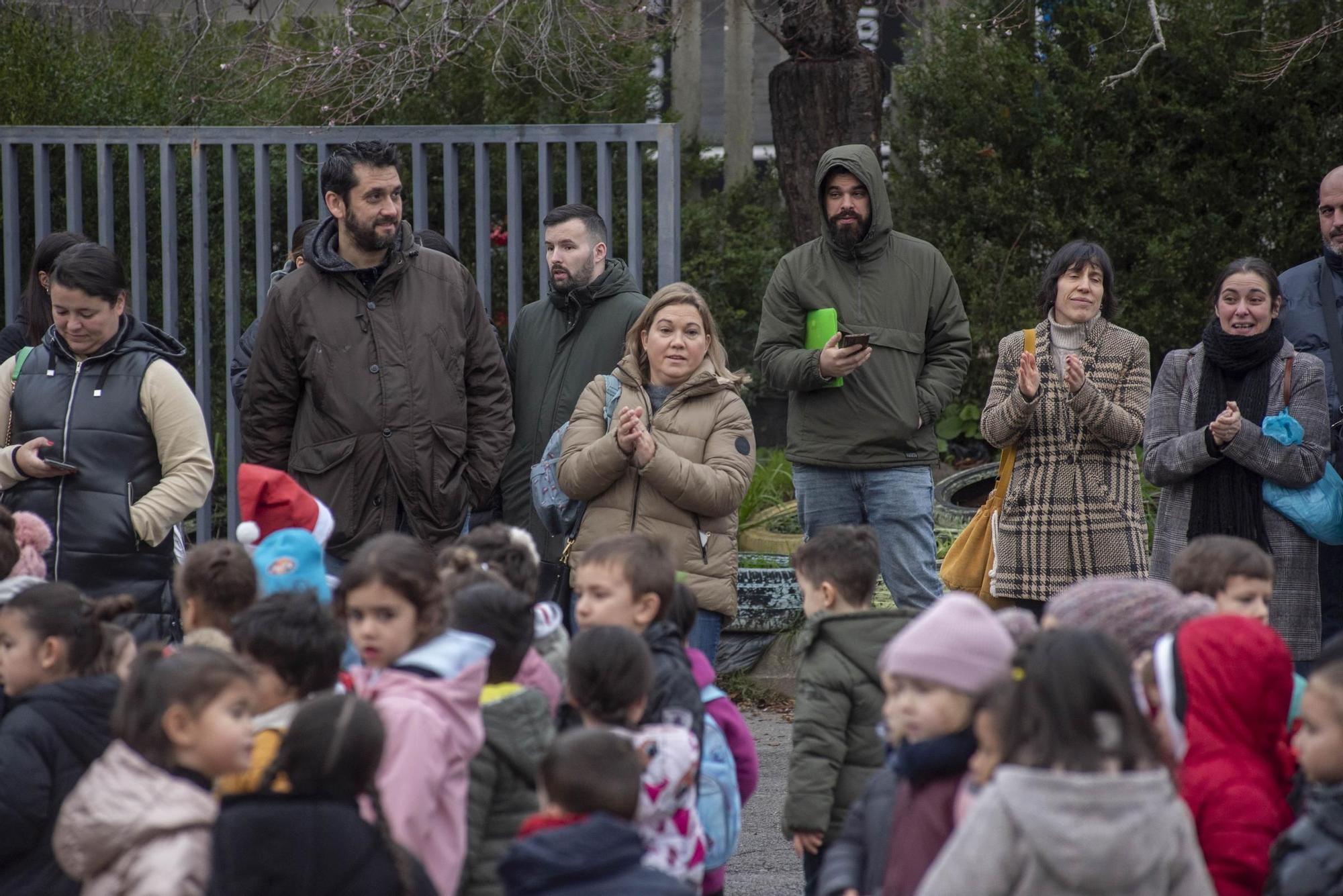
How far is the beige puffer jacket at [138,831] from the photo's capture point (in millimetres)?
2914

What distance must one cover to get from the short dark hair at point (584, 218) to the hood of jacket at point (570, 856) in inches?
140

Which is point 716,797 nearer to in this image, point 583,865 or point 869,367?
point 583,865

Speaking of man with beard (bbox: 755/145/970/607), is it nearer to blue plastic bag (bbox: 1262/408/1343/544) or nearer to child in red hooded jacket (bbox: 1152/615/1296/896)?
blue plastic bag (bbox: 1262/408/1343/544)

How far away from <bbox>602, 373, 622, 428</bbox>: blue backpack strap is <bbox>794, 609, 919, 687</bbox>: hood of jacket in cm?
161

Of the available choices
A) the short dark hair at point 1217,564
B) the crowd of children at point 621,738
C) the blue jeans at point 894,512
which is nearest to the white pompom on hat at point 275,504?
the crowd of children at point 621,738

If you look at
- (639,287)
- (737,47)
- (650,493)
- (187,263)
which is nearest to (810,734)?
(650,493)

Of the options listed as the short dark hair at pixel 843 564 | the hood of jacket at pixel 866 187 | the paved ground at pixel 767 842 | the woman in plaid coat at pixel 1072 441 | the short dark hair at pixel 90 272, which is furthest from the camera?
the hood of jacket at pixel 866 187

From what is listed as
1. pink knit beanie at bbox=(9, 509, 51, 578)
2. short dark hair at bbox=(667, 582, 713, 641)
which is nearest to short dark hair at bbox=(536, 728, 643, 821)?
short dark hair at bbox=(667, 582, 713, 641)

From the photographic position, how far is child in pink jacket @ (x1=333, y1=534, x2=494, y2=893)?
3092mm

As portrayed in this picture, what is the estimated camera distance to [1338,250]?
5855mm

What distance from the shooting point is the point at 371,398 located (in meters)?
5.32

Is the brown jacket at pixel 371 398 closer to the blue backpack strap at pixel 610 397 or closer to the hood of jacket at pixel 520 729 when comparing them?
the blue backpack strap at pixel 610 397

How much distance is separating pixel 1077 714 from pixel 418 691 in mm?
1280

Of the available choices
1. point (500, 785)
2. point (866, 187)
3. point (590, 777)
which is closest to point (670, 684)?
point (500, 785)
